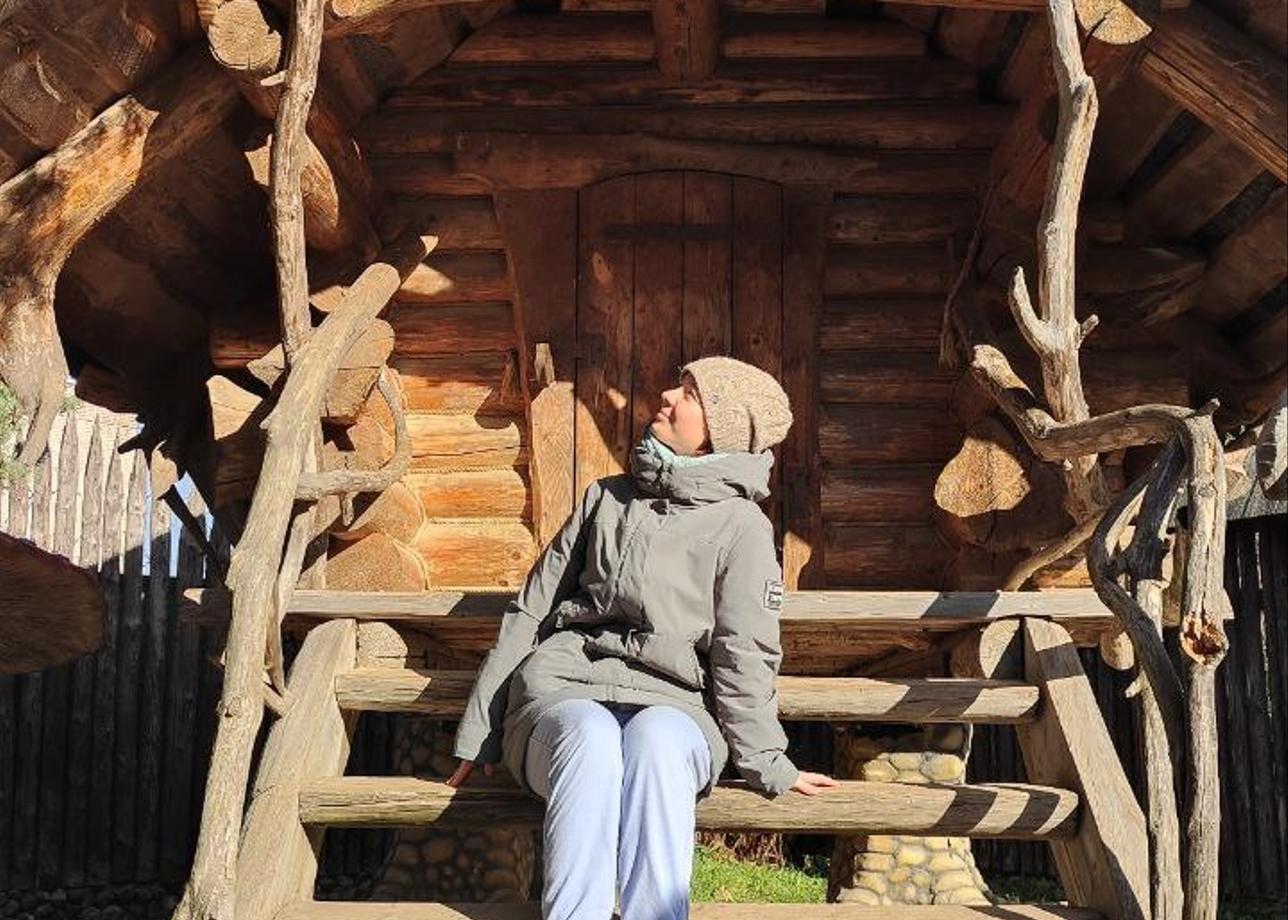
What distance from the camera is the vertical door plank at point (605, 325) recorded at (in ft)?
19.9

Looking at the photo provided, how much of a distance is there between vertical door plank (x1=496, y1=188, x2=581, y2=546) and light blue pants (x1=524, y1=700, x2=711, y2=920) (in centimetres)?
250

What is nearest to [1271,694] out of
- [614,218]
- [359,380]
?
[614,218]

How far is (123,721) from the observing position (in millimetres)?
9234

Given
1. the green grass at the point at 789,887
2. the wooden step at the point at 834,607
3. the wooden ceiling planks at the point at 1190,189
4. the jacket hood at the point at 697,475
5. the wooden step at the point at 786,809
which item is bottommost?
the green grass at the point at 789,887

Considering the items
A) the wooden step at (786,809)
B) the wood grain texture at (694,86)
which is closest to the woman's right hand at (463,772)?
the wooden step at (786,809)

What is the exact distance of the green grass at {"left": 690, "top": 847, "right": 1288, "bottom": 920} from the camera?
8180mm

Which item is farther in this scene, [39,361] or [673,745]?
[39,361]

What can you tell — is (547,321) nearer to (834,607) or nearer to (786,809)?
(834,607)

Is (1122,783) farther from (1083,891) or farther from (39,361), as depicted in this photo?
(39,361)

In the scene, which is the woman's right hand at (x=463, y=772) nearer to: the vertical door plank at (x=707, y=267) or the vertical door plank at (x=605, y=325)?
the vertical door plank at (x=605, y=325)

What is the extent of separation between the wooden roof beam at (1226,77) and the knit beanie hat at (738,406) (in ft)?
5.87

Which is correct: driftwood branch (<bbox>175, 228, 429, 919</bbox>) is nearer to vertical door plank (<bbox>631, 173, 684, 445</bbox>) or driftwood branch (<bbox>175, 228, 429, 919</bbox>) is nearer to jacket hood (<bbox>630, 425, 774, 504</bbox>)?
jacket hood (<bbox>630, 425, 774, 504</bbox>)

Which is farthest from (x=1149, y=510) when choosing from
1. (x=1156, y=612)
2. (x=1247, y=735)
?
(x=1247, y=735)

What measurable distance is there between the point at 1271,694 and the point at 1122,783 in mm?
5803
